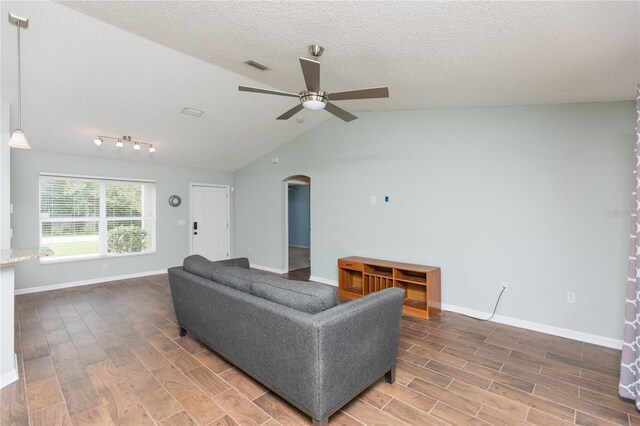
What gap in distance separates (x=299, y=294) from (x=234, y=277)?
761 millimetres

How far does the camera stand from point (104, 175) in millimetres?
5527

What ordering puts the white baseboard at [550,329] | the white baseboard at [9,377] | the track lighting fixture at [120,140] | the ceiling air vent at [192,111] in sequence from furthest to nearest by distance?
the track lighting fixture at [120,140]
the ceiling air vent at [192,111]
the white baseboard at [550,329]
the white baseboard at [9,377]

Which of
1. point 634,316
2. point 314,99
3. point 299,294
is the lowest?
point 634,316

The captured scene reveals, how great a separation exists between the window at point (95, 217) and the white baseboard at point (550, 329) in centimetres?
601

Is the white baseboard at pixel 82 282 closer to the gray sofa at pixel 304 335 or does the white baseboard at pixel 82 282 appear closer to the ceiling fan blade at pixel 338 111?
the gray sofa at pixel 304 335

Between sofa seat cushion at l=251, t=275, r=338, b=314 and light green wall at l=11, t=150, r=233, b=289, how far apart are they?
488 cm

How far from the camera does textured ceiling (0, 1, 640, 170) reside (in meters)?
1.88

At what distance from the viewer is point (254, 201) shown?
6.87m

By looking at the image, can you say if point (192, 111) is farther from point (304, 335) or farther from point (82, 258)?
point (304, 335)

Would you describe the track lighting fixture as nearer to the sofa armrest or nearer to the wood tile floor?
the wood tile floor

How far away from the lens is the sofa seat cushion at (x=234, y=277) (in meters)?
2.38

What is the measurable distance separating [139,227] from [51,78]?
357 centimetres

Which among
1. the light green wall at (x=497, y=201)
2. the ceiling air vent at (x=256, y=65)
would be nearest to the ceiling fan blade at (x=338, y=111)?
the ceiling air vent at (x=256, y=65)

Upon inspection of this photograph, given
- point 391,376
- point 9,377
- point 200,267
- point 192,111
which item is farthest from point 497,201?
point 9,377
